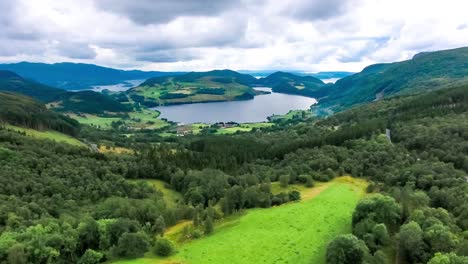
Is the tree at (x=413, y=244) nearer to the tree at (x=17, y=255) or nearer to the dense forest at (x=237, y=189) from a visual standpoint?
the dense forest at (x=237, y=189)

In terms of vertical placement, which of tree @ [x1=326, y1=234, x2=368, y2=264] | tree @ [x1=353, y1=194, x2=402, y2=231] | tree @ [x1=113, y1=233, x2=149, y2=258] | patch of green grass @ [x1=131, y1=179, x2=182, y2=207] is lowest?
patch of green grass @ [x1=131, y1=179, x2=182, y2=207]

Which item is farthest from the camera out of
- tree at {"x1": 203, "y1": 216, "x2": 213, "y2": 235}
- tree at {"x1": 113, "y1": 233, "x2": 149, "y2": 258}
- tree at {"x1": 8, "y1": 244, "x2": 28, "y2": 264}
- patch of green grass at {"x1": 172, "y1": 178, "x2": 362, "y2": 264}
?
tree at {"x1": 203, "y1": 216, "x2": 213, "y2": 235}

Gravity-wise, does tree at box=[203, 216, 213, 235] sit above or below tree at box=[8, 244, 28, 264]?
above

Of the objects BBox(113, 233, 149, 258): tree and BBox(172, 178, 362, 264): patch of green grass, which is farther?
BBox(113, 233, 149, 258): tree

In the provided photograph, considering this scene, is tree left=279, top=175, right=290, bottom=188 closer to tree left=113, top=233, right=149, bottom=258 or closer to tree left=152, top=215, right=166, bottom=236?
tree left=152, top=215, right=166, bottom=236

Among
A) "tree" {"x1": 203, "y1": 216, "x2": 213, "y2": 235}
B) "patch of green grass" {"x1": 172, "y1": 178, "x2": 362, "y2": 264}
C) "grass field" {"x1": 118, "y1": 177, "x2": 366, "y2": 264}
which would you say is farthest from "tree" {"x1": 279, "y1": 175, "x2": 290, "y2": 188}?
"tree" {"x1": 203, "y1": 216, "x2": 213, "y2": 235}

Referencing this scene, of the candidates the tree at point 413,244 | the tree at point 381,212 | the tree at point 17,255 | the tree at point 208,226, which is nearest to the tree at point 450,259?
the tree at point 413,244

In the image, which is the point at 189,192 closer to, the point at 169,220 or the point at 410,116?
the point at 169,220
